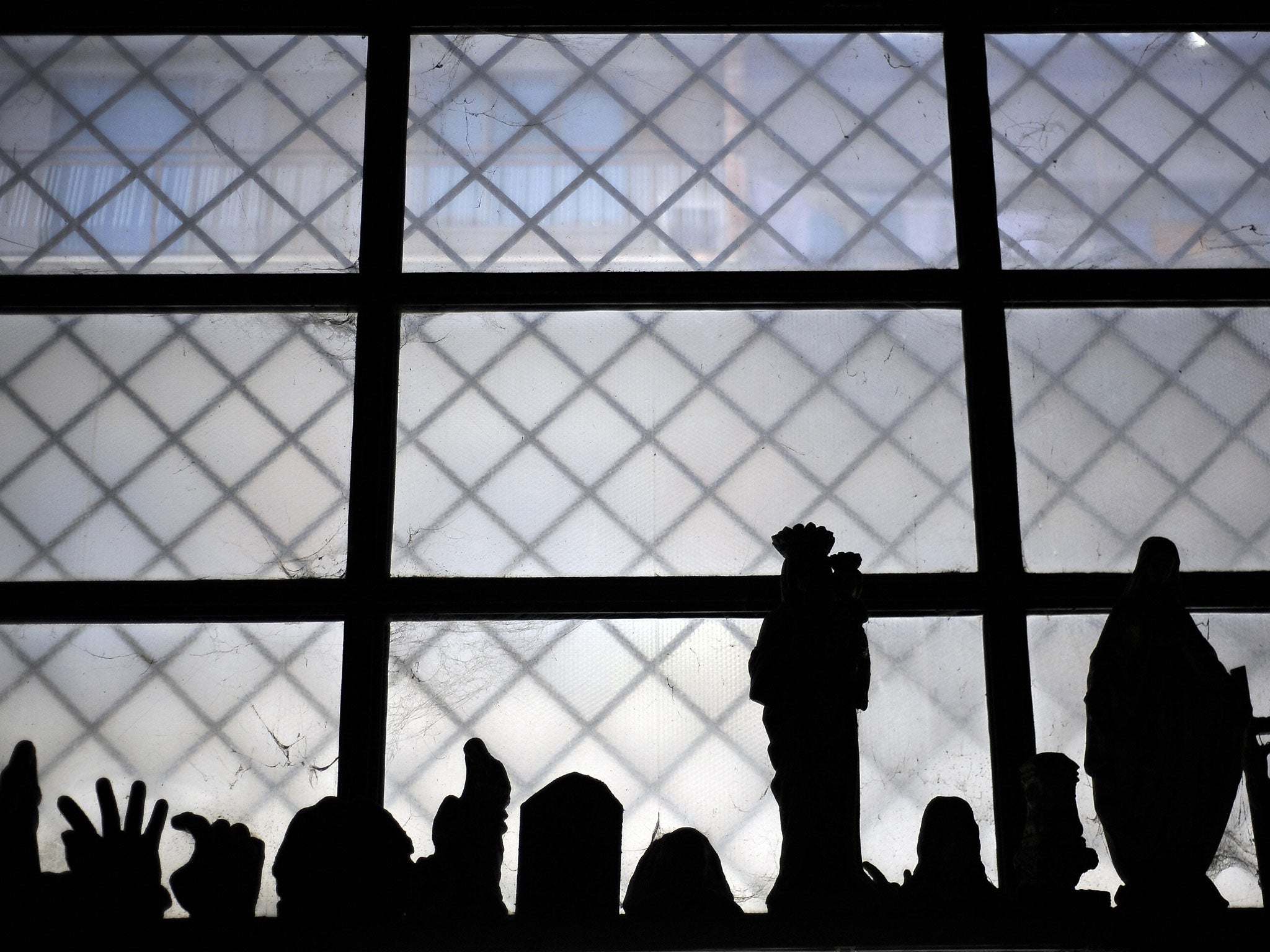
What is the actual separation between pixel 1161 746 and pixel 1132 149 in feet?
7.06

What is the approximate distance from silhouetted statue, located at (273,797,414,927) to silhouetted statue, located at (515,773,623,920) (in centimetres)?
29

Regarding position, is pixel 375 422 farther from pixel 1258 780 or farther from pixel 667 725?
pixel 1258 780

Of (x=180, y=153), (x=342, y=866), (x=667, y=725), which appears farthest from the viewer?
(x=180, y=153)

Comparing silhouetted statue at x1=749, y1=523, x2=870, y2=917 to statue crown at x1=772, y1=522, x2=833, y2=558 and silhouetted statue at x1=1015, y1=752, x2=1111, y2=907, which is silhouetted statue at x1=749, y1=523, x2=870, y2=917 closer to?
statue crown at x1=772, y1=522, x2=833, y2=558

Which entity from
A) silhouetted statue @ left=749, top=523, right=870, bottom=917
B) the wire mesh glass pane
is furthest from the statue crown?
the wire mesh glass pane

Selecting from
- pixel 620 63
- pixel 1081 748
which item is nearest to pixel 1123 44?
pixel 620 63

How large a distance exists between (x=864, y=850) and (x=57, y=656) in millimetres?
2327

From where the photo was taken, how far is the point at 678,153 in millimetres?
4340

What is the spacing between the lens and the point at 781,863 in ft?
9.76

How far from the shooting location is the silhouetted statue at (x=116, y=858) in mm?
2898

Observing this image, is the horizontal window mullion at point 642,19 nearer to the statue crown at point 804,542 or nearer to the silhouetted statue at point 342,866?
the statue crown at point 804,542

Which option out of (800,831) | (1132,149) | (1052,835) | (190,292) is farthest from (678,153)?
(1052,835)

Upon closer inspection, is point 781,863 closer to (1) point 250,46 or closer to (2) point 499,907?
(2) point 499,907

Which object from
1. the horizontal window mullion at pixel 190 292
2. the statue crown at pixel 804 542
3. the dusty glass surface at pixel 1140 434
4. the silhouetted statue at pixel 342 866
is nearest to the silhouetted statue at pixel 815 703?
the statue crown at pixel 804 542
